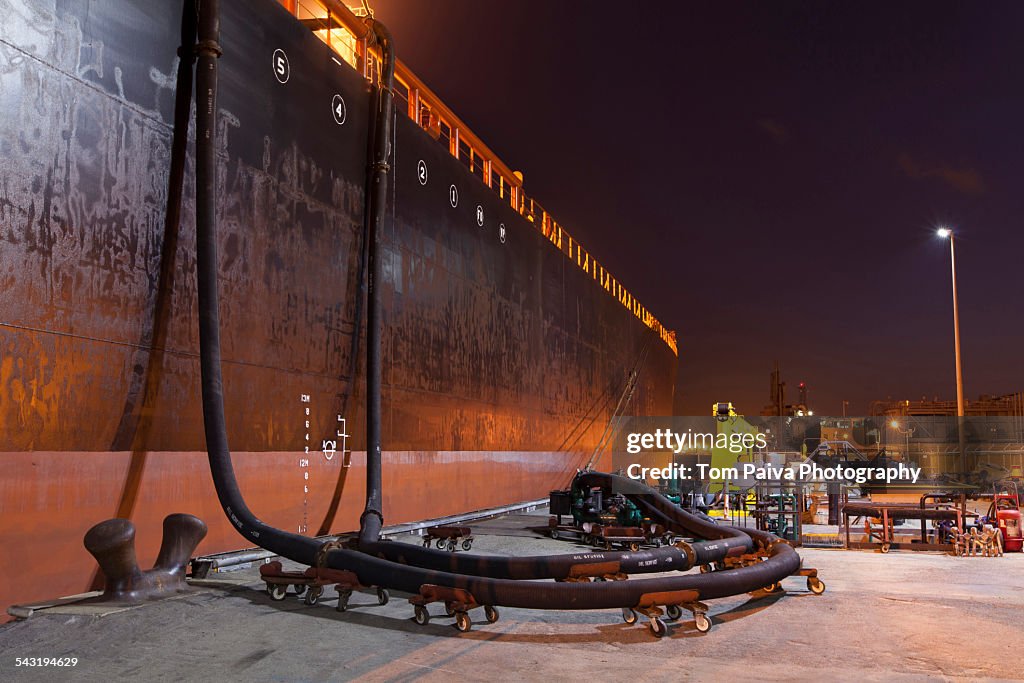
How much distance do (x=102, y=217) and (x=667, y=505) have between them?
24.5 ft

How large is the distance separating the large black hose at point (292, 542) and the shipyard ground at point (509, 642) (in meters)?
0.27

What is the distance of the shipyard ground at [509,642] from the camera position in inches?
180

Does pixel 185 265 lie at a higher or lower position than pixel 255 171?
lower

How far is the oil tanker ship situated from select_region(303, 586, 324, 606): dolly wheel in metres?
1.44

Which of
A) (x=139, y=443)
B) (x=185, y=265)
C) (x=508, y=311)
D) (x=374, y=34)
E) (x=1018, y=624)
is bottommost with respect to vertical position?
(x=1018, y=624)

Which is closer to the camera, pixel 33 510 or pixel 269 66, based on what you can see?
pixel 33 510

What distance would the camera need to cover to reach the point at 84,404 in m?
6.16

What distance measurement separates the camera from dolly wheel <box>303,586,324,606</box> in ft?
20.6

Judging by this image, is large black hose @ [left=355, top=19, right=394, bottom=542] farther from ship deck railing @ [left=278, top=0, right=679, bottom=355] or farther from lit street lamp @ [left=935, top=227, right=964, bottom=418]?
lit street lamp @ [left=935, top=227, right=964, bottom=418]

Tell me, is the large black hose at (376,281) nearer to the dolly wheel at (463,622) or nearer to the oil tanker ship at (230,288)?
the oil tanker ship at (230,288)

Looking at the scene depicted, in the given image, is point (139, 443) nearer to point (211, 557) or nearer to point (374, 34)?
point (211, 557)

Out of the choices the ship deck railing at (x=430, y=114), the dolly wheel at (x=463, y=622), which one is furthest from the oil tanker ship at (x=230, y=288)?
the dolly wheel at (x=463, y=622)

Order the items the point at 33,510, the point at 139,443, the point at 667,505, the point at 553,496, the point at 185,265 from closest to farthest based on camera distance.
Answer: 1. the point at 33,510
2. the point at 139,443
3. the point at 185,265
4. the point at 667,505
5. the point at 553,496

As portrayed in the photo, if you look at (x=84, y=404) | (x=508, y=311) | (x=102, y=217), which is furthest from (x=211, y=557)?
(x=508, y=311)
